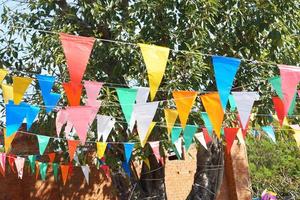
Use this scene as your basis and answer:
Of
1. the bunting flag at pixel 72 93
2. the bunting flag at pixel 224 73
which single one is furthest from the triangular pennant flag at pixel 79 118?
the bunting flag at pixel 224 73

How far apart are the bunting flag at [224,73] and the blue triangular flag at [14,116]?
2188mm

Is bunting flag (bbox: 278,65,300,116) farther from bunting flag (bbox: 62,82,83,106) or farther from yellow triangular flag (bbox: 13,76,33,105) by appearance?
yellow triangular flag (bbox: 13,76,33,105)

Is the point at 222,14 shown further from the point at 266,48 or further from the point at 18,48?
the point at 18,48

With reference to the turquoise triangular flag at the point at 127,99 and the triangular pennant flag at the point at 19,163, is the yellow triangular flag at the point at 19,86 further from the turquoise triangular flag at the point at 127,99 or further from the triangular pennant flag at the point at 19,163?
the triangular pennant flag at the point at 19,163

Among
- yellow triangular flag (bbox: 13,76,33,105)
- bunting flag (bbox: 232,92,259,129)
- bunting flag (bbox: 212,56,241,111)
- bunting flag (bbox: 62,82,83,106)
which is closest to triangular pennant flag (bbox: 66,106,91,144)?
bunting flag (bbox: 62,82,83,106)

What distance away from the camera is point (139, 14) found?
23.4ft

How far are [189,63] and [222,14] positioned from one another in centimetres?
112

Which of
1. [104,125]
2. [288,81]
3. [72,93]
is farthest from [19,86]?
[288,81]

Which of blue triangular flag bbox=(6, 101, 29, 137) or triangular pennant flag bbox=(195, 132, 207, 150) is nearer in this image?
blue triangular flag bbox=(6, 101, 29, 137)

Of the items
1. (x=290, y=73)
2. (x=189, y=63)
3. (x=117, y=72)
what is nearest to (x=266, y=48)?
(x=189, y=63)

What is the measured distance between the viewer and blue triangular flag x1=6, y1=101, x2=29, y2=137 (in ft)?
17.8

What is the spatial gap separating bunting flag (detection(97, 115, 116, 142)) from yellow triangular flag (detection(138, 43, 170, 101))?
1.98m

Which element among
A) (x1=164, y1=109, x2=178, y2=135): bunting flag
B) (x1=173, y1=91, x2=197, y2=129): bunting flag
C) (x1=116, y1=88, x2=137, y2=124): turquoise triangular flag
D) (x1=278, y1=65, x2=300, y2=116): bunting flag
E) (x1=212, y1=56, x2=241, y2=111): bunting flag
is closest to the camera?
(x1=212, y1=56, x2=241, y2=111): bunting flag

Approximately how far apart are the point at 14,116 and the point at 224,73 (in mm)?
2327
